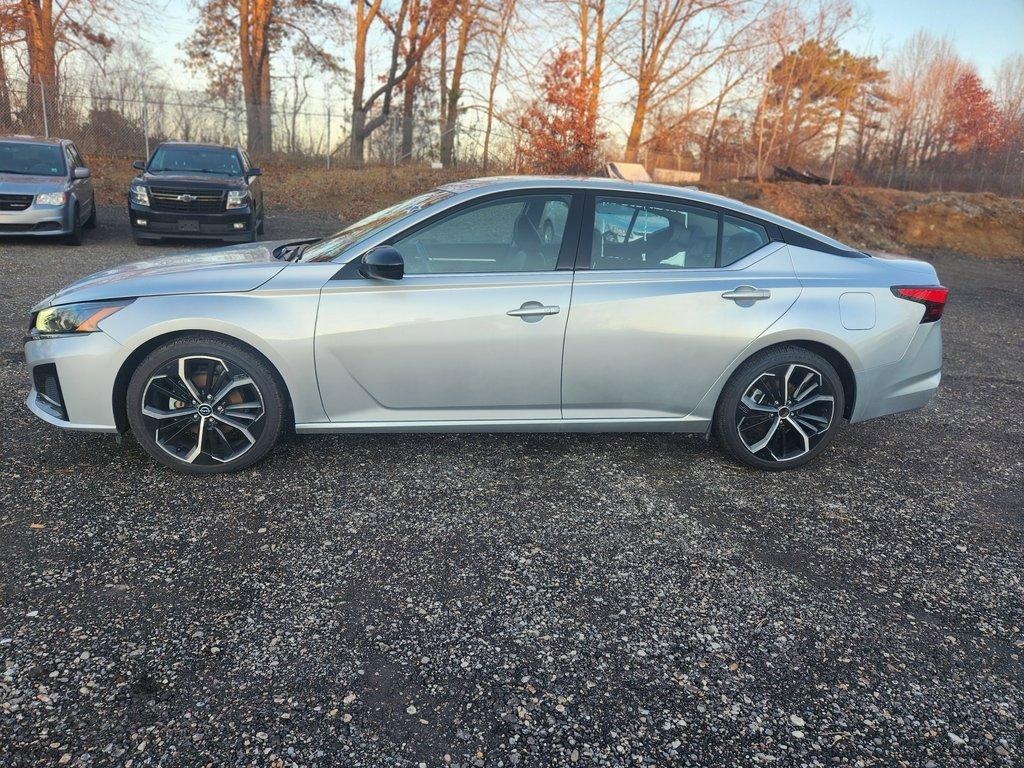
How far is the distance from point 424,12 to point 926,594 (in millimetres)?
29260

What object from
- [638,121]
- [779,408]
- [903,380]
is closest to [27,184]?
[779,408]

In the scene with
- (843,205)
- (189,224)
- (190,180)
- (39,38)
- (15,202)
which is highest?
(39,38)

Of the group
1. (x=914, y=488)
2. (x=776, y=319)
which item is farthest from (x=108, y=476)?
(x=914, y=488)

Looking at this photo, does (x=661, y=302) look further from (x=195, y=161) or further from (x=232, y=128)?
(x=232, y=128)

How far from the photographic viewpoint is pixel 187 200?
40.0ft

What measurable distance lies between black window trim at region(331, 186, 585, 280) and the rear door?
0.06m

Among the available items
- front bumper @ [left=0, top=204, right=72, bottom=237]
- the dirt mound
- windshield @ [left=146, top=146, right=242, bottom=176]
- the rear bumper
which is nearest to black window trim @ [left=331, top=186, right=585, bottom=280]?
the rear bumper

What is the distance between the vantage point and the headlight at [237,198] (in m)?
12.4

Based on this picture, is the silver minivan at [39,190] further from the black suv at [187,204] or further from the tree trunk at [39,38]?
the tree trunk at [39,38]

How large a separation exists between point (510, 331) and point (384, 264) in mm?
723

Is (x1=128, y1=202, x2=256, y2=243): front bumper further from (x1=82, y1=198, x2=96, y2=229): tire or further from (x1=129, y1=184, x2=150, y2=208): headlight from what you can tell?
(x1=82, y1=198, x2=96, y2=229): tire

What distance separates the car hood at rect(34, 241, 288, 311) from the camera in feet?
12.2

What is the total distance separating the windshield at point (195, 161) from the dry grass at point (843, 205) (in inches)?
210

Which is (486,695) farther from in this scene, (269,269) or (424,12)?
(424,12)
